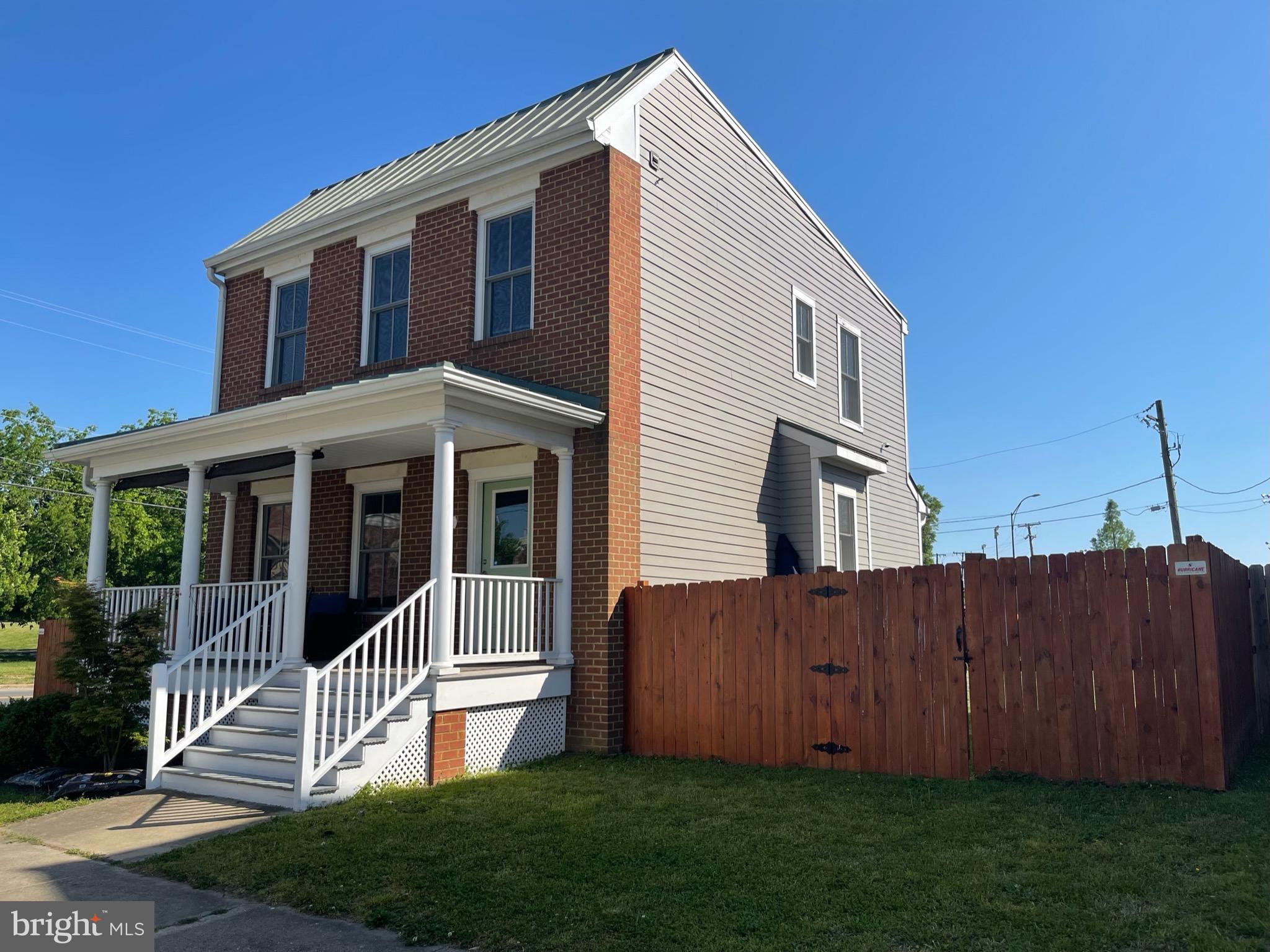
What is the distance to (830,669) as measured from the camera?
29.1ft

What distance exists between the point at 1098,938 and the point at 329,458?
10287 mm

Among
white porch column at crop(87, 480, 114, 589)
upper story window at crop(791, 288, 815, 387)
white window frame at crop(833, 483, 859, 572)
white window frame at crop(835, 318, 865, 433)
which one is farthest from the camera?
white window frame at crop(835, 318, 865, 433)

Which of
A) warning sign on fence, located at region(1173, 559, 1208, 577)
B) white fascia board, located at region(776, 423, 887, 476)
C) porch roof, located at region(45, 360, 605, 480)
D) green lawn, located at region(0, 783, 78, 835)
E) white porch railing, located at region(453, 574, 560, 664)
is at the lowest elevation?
green lawn, located at region(0, 783, 78, 835)

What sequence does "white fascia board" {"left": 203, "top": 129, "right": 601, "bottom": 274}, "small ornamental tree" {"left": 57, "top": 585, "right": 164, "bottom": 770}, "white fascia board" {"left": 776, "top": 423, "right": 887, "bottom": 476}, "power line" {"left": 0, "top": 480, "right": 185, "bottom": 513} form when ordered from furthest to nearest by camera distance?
1. "power line" {"left": 0, "top": 480, "right": 185, "bottom": 513}
2. "white fascia board" {"left": 776, "top": 423, "right": 887, "bottom": 476}
3. "white fascia board" {"left": 203, "top": 129, "right": 601, "bottom": 274}
4. "small ornamental tree" {"left": 57, "top": 585, "right": 164, "bottom": 770}

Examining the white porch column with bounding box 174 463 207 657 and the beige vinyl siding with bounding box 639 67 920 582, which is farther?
the beige vinyl siding with bounding box 639 67 920 582

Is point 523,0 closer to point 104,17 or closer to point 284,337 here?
point 284,337

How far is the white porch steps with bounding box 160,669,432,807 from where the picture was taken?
7926 millimetres

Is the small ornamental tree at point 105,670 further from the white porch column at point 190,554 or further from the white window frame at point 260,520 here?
the white window frame at point 260,520

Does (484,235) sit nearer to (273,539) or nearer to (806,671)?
(273,539)

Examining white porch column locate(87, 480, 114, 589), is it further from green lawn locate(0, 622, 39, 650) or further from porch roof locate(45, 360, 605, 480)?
green lawn locate(0, 622, 39, 650)

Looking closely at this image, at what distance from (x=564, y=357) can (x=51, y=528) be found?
35571 millimetres

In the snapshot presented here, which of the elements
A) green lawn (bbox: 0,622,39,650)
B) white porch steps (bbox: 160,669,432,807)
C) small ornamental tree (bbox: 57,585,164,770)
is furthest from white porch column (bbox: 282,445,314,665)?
green lawn (bbox: 0,622,39,650)

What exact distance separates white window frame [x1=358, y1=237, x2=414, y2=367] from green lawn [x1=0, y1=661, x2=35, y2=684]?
57.5 ft

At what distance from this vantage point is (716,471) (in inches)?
490
